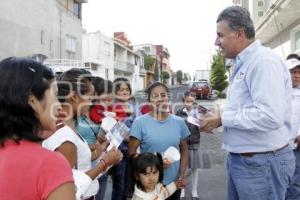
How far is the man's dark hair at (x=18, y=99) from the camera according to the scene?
1462mm

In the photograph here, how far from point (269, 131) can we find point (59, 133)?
4.67 feet

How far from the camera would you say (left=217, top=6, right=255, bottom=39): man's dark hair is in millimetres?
2594

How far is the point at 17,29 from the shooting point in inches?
715

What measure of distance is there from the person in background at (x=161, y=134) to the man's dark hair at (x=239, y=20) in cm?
142

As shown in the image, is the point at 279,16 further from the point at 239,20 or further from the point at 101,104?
the point at 239,20

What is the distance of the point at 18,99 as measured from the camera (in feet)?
4.77


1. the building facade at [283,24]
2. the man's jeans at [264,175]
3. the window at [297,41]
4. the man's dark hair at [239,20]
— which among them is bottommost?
the man's jeans at [264,175]

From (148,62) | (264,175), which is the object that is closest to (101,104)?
(264,175)

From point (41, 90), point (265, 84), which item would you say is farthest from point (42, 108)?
point (265, 84)

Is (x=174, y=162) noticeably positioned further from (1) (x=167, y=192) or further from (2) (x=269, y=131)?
(2) (x=269, y=131)

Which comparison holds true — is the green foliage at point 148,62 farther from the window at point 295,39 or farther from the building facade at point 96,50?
the window at point 295,39

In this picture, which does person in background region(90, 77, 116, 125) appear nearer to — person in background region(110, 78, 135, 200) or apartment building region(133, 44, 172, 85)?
person in background region(110, 78, 135, 200)

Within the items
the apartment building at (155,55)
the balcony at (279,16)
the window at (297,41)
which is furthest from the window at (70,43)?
the apartment building at (155,55)

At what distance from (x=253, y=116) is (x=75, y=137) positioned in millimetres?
1193
